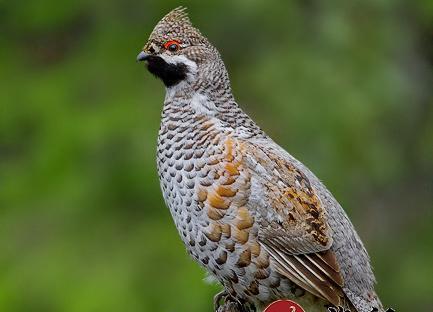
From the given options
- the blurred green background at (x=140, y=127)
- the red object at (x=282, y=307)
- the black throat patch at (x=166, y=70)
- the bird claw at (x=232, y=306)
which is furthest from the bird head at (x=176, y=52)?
the blurred green background at (x=140, y=127)

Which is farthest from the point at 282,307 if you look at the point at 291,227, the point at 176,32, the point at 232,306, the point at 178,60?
the point at 176,32

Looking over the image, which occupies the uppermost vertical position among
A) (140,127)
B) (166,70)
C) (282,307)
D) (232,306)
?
(166,70)

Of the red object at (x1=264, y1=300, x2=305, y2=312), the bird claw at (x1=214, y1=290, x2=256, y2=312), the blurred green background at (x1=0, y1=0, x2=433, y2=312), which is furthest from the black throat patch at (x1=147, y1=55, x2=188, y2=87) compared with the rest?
the blurred green background at (x1=0, y1=0, x2=433, y2=312)

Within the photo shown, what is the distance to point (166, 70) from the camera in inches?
223

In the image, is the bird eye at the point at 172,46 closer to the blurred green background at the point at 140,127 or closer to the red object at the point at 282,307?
the red object at the point at 282,307

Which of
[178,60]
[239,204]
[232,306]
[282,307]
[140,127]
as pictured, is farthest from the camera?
[140,127]

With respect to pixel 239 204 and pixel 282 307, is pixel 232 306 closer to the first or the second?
pixel 239 204

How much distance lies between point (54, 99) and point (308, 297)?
444cm

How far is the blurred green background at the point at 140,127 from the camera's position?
8734 mm

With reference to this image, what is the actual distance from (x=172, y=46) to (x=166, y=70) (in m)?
0.12

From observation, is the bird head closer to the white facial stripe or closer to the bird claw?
the white facial stripe

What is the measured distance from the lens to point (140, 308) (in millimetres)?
8523

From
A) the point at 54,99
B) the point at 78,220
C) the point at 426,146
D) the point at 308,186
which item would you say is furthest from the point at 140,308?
the point at 426,146

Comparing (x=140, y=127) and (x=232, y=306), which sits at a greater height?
(x=140, y=127)
